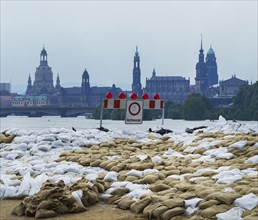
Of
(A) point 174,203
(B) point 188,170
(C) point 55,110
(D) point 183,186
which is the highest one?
(C) point 55,110

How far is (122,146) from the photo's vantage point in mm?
11297

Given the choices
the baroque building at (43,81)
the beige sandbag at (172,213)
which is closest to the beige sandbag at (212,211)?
the beige sandbag at (172,213)

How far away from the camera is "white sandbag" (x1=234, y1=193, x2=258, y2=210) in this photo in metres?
6.16

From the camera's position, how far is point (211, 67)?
173m

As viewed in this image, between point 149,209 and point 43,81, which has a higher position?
point 43,81

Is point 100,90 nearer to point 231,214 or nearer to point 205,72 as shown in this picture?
point 205,72

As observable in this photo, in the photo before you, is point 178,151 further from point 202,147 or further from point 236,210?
point 236,210

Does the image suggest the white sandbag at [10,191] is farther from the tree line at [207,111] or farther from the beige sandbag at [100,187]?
the tree line at [207,111]

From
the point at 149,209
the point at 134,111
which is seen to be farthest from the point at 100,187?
the point at 134,111

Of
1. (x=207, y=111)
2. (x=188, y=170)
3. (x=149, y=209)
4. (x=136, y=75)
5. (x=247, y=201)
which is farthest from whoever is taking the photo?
(x=136, y=75)

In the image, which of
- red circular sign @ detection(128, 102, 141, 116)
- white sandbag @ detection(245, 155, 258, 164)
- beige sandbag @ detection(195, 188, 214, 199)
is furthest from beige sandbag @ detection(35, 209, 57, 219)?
red circular sign @ detection(128, 102, 141, 116)

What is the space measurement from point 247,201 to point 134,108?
6.23m

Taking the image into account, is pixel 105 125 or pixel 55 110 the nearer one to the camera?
pixel 105 125

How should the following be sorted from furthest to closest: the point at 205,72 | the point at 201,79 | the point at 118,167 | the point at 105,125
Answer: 1. the point at 205,72
2. the point at 201,79
3. the point at 105,125
4. the point at 118,167
